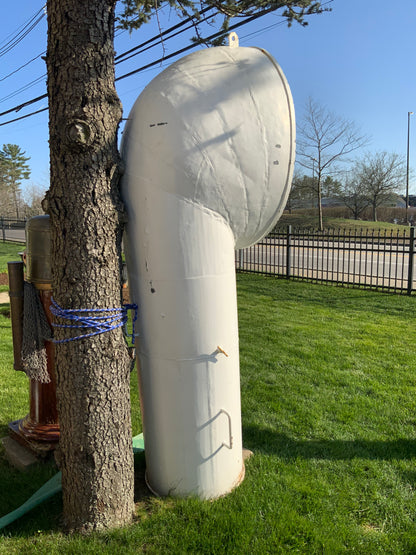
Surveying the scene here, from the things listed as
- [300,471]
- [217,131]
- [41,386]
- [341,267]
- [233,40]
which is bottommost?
[300,471]

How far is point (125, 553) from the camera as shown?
2.08 metres

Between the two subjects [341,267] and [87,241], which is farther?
[341,267]

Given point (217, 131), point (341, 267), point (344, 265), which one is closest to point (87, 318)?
point (217, 131)

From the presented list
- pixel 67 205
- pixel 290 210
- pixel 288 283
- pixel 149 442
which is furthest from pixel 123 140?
pixel 290 210

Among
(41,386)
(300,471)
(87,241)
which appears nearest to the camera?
(87,241)

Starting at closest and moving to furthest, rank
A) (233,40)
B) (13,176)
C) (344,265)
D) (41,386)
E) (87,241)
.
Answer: (87,241), (233,40), (41,386), (344,265), (13,176)

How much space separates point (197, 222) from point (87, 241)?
587 mm

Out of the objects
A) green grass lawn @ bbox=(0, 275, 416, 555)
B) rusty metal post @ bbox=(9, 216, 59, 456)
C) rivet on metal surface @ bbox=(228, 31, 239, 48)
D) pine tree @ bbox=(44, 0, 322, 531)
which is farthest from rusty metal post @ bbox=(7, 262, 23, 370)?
rivet on metal surface @ bbox=(228, 31, 239, 48)

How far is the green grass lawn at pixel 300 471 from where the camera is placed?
7.20ft

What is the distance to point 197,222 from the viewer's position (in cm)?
222

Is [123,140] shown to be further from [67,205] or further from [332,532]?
[332,532]

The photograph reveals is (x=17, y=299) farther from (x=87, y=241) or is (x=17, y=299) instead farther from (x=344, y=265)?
(x=344, y=265)

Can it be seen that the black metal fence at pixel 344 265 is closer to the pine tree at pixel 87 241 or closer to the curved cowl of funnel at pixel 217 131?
the curved cowl of funnel at pixel 217 131

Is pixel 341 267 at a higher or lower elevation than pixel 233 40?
lower
